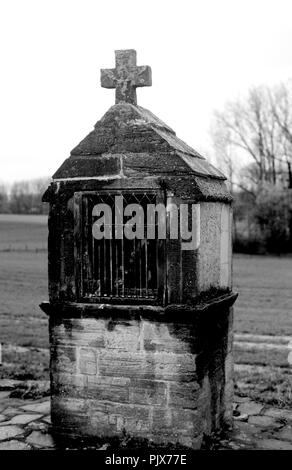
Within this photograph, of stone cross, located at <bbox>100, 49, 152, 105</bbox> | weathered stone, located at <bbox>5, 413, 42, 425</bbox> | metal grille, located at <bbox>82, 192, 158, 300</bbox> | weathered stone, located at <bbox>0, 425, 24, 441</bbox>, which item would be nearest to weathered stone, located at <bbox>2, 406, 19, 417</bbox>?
weathered stone, located at <bbox>5, 413, 42, 425</bbox>

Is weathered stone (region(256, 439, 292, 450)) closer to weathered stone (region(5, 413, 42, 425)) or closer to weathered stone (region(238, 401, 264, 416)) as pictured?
weathered stone (region(238, 401, 264, 416))

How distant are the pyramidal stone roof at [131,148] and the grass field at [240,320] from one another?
134 inches

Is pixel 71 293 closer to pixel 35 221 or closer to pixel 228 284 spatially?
pixel 228 284

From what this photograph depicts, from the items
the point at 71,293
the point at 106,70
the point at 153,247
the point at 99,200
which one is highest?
the point at 106,70

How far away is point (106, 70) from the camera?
6035 millimetres

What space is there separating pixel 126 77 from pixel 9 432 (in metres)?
3.84

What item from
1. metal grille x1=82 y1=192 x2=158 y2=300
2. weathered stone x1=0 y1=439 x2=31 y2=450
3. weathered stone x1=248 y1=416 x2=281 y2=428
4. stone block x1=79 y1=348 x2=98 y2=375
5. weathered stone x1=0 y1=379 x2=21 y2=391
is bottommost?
weathered stone x1=248 y1=416 x2=281 y2=428

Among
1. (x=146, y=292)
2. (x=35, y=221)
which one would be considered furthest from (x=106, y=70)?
(x=35, y=221)

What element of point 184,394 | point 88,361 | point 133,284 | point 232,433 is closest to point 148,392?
point 184,394

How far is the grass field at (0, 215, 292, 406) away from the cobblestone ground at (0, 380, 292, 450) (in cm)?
43

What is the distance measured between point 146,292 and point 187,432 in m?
1.36

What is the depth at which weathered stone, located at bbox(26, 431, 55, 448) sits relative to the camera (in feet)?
19.1

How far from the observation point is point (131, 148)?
580 centimetres

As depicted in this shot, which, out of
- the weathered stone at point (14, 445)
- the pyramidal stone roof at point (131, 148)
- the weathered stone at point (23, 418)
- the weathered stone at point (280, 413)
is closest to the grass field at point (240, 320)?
the weathered stone at point (280, 413)
